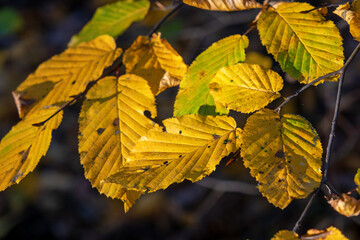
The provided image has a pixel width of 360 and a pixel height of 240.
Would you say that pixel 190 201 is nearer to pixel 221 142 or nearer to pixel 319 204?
pixel 319 204

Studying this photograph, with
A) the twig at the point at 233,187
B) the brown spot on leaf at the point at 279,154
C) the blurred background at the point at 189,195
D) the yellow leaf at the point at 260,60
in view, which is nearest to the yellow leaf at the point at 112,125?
the brown spot on leaf at the point at 279,154

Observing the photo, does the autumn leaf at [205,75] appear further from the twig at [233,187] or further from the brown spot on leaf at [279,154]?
the twig at [233,187]

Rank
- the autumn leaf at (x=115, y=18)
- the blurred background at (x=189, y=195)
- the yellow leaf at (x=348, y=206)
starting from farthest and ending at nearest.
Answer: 1. the blurred background at (x=189, y=195)
2. the autumn leaf at (x=115, y=18)
3. the yellow leaf at (x=348, y=206)

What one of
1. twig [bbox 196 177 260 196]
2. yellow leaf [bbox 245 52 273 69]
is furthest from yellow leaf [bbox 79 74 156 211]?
twig [bbox 196 177 260 196]

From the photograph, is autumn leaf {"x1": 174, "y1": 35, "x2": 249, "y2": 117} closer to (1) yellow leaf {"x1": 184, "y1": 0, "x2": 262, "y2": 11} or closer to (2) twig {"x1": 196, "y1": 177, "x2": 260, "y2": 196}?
(1) yellow leaf {"x1": 184, "y1": 0, "x2": 262, "y2": 11}

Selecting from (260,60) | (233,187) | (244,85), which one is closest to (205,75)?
(244,85)
